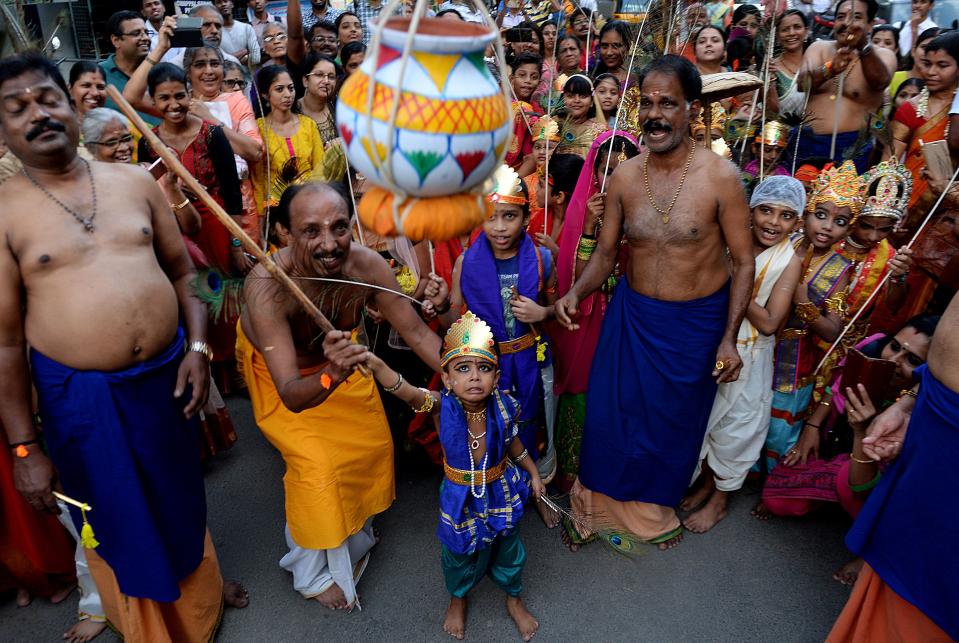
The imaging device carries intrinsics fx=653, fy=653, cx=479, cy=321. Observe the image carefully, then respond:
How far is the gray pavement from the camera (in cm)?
296

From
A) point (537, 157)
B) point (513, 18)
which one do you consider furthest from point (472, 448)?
point (513, 18)

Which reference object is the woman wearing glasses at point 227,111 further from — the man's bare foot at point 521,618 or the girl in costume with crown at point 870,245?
the girl in costume with crown at point 870,245

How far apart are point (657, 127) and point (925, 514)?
71.1 inches

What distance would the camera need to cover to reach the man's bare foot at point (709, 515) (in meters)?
3.55

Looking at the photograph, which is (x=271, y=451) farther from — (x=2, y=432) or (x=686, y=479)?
(x=686, y=479)

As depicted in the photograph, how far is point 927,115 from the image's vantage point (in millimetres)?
4805

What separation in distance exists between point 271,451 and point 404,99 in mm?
3515

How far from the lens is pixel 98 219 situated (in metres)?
2.38

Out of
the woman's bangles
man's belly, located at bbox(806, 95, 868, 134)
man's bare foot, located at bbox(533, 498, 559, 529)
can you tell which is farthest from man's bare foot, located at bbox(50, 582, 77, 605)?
man's belly, located at bbox(806, 95, 868, 134)

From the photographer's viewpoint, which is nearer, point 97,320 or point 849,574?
point 97,320

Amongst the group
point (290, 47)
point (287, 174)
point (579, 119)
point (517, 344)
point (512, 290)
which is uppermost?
point (290, 47)

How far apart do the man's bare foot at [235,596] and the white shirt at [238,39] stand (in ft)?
18.4

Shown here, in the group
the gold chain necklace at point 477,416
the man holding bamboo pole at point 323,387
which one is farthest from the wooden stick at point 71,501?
the gold chain necklace at point 477,416

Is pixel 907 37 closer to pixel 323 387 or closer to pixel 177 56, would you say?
pixel 177 56
